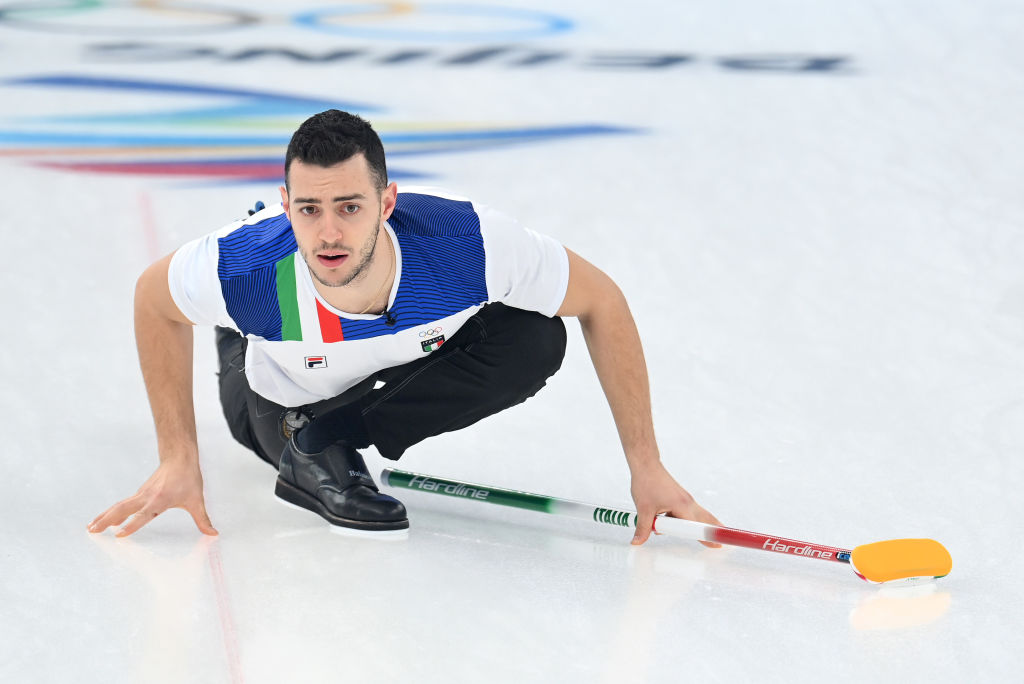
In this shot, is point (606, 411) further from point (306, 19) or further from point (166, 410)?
point (306, 19)

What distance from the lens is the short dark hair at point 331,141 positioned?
5.97ft

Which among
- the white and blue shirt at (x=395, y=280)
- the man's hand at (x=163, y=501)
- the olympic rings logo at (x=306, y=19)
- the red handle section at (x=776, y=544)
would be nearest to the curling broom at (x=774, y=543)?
the red handle section at (x=776, y=544)

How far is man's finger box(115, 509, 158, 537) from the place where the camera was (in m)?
2.04

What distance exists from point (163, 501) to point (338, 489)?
0.96 ft

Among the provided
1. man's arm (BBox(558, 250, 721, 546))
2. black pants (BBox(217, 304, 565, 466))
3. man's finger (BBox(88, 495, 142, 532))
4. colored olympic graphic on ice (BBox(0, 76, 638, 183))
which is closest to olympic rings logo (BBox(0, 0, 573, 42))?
colored olympic graphic on ice (BBox(0, 76, 638, 183))

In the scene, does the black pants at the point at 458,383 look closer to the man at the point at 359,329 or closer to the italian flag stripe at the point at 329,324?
the man at the point at 359,329

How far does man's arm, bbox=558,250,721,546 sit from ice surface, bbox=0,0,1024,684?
8 centimetres

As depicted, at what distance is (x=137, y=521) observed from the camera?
2043 mm

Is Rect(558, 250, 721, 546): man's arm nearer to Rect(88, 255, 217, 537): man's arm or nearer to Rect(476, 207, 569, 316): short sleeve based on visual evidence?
Rect(476, 207, 569, 316): short sleeve

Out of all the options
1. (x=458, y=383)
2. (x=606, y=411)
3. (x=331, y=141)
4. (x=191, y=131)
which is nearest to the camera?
(x=331, y=141)

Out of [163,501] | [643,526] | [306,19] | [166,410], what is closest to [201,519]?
[163,501]

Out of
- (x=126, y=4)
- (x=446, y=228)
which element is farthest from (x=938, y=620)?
(x=126, y=4)

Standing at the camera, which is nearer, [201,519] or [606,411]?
[201,519]

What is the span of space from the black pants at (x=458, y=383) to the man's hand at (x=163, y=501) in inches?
8.3
